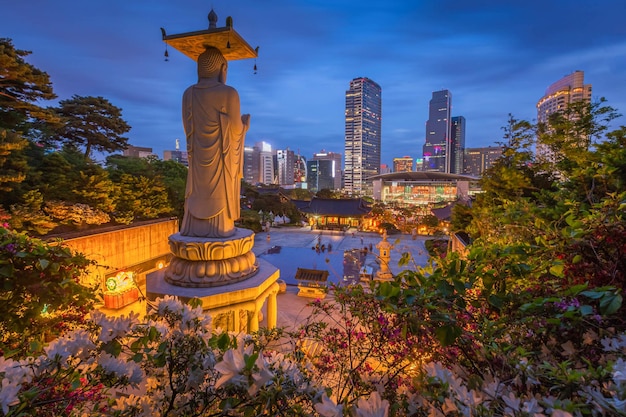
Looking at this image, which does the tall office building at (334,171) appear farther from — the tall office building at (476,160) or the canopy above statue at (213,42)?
the canopy above statue at (213,42)

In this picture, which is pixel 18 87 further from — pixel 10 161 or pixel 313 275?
pixel 313 275

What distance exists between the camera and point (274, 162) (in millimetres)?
91688

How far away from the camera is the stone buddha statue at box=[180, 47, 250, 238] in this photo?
4.84 m

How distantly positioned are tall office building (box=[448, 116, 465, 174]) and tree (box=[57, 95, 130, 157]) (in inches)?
3869

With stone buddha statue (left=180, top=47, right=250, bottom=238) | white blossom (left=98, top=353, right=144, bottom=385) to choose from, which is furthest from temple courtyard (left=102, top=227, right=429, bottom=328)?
white blossom (left=98, top=353, right=144, bottom=385)

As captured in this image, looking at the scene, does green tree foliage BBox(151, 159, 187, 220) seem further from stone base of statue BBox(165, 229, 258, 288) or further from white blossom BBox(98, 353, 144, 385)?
white blossom BBox(98, 353, 144, 385)

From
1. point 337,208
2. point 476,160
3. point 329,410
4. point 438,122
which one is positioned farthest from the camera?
point 438,122

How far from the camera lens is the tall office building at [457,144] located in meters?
96.1

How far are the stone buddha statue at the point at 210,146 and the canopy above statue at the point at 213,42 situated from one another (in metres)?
0.18

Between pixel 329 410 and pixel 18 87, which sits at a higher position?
pixel 18 87

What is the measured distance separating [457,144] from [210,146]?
117977 millimetres

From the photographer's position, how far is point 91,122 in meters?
10.8

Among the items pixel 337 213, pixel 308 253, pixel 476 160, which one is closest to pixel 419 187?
pixel 337 213

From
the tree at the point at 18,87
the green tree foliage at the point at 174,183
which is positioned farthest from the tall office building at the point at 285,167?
the tree at the point at 18,87
